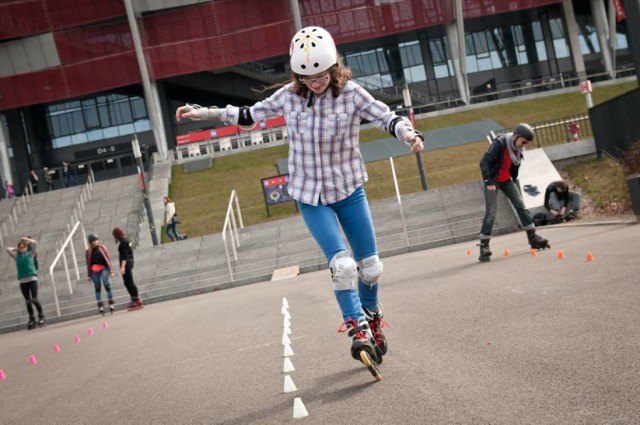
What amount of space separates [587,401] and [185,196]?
1380 inches

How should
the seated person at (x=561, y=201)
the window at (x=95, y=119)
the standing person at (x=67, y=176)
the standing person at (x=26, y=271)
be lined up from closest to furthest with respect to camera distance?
the standing person at (x=26, y=271), the seated person at (x=561, y=201), the standing person at (x=67, y=176), the window at (x=95, y=119)

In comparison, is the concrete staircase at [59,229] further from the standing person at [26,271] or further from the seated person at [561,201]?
the seated person at [561,201]

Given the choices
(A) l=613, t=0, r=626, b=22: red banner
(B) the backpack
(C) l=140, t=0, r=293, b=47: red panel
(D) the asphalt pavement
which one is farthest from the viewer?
(C) l=140, t=0, r=293, b=47: red panel

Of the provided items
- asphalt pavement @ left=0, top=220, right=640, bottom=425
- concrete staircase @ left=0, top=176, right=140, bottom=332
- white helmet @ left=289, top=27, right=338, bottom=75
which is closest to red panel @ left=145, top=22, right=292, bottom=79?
concrete staircase @ left=0, top=176, right=140, bottom=332

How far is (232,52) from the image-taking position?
50.2 m

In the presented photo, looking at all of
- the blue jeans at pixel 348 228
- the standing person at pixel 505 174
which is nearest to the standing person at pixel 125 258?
the standing person at pixel 505 174

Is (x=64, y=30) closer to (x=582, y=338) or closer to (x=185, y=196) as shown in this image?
(x=185, y=196)

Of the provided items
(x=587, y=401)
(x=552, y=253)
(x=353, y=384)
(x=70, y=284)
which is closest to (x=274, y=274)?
(x=70, y=284)

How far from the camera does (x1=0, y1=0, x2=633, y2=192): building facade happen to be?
163 feet

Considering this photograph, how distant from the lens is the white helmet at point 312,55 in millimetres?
5375

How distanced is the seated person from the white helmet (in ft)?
45.0

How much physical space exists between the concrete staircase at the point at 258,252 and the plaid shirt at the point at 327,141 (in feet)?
49.4

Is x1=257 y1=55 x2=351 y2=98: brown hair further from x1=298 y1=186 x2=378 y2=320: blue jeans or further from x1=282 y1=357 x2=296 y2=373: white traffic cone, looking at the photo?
x1=282 y1=357 x2=296 y2=373: white traffic cone

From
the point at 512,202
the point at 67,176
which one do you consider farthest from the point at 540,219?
the point at 67,176
